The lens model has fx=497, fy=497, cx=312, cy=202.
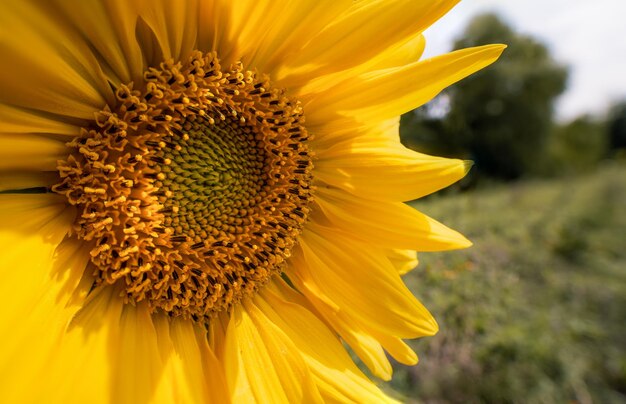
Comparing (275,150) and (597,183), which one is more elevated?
(275,150)

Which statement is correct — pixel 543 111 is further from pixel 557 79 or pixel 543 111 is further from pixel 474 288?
pixel 474 288

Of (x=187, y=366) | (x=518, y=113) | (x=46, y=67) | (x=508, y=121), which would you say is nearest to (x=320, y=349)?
(x=187, y=366)

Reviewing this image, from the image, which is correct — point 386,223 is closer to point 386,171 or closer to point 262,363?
point 386,171

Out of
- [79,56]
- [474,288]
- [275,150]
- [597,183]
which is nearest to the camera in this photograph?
[79,56]

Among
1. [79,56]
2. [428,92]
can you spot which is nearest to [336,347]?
[428,92]

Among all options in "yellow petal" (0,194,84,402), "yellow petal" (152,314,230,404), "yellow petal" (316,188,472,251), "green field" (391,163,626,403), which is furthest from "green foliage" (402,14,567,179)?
"yellow petal" (0,194,84,402)

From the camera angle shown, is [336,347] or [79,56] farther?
[336,347]

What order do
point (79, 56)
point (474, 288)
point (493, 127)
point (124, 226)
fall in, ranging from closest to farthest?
point (79, 56) → point (124, 226) → point (474, 288) → point (493, 127)
